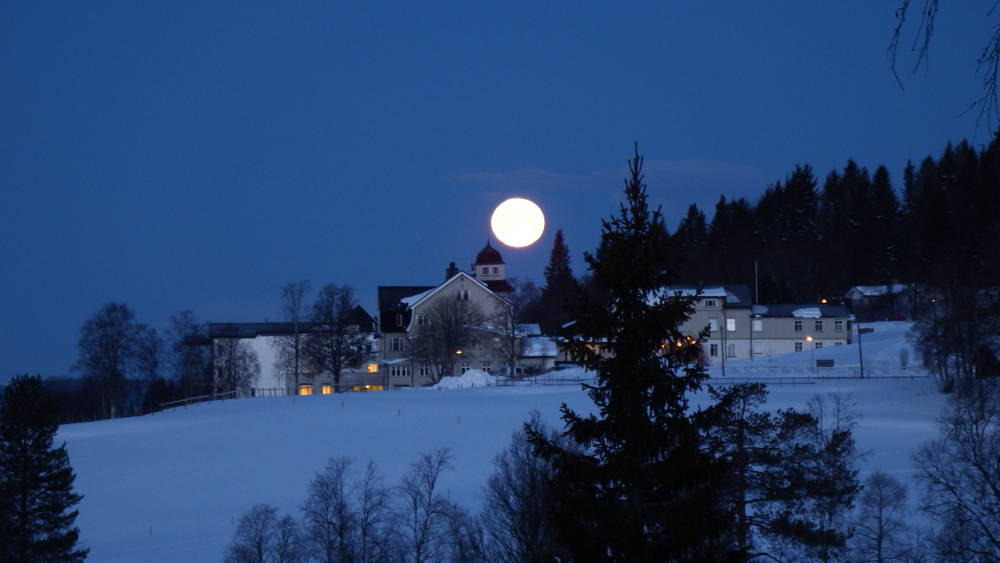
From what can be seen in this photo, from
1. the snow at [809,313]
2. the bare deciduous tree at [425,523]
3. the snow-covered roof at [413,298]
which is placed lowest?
the bare deciduous tree at [425,523]

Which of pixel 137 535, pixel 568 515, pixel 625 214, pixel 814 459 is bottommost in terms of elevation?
pixel 137 535

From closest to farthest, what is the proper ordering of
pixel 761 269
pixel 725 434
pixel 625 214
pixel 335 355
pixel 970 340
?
pixel 625 214 < pixel 725 434 < pixel 970 340 < pixel 335 355 < pixel 761 269

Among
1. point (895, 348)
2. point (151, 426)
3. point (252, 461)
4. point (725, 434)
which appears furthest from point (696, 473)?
point (895, 348)

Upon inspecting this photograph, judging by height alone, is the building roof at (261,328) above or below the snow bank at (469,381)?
above

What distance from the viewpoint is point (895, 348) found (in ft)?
240

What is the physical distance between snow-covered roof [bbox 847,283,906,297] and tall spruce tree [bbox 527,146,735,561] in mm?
97082

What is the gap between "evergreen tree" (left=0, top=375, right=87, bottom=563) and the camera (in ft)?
84.3

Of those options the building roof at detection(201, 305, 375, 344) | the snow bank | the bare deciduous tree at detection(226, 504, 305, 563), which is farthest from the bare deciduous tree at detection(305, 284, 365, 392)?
the bare deciduous tree at detection(226, 504, 305, 563)

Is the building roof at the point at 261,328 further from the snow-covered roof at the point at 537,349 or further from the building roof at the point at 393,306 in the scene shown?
the snow-covered roof at the point at 537,349

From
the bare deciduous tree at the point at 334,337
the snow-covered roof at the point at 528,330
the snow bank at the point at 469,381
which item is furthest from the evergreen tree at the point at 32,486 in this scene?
the snow-covered roof at the point at 528,330

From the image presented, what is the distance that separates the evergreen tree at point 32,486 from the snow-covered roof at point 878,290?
90.1 metres

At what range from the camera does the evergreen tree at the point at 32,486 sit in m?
25.7

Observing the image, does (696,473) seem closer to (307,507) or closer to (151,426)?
(307,507)

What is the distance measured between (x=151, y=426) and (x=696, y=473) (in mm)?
51208
